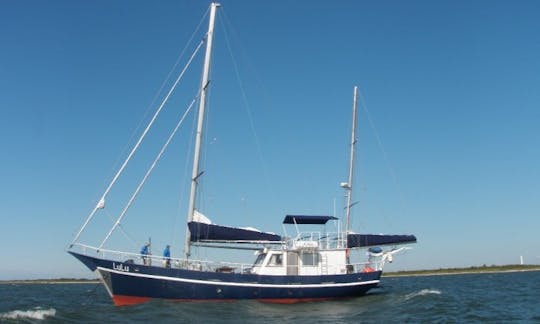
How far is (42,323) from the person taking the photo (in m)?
23.1

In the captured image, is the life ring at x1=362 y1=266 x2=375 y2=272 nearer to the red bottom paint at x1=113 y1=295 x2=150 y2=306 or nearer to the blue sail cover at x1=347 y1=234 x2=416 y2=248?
the blue sail cover at x1=347 y1=234 x2=416 y2=248

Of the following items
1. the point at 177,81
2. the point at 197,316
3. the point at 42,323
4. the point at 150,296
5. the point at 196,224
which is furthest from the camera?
the point at 177,81

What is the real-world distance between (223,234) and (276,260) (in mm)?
3893

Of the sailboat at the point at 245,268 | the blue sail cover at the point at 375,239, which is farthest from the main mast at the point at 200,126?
the blue sail cover at the point at 375,239

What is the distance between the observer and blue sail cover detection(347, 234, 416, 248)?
1449 inches

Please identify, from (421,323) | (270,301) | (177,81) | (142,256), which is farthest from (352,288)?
(177,81)

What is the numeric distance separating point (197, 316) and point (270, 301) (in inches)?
283

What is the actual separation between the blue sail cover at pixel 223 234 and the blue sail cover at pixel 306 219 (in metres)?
1.94

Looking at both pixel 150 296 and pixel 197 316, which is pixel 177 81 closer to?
pixel 150 296

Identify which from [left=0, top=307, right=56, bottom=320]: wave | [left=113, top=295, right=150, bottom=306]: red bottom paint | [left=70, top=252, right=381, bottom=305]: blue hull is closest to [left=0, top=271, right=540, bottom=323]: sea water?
[left=0, top=307, right=56, bottom=320]: wave

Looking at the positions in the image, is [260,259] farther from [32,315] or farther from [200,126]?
[32,315]

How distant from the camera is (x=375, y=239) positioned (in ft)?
122

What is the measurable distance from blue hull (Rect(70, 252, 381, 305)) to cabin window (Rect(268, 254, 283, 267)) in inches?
65.2

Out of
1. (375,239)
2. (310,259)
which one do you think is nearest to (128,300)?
(310,259)
